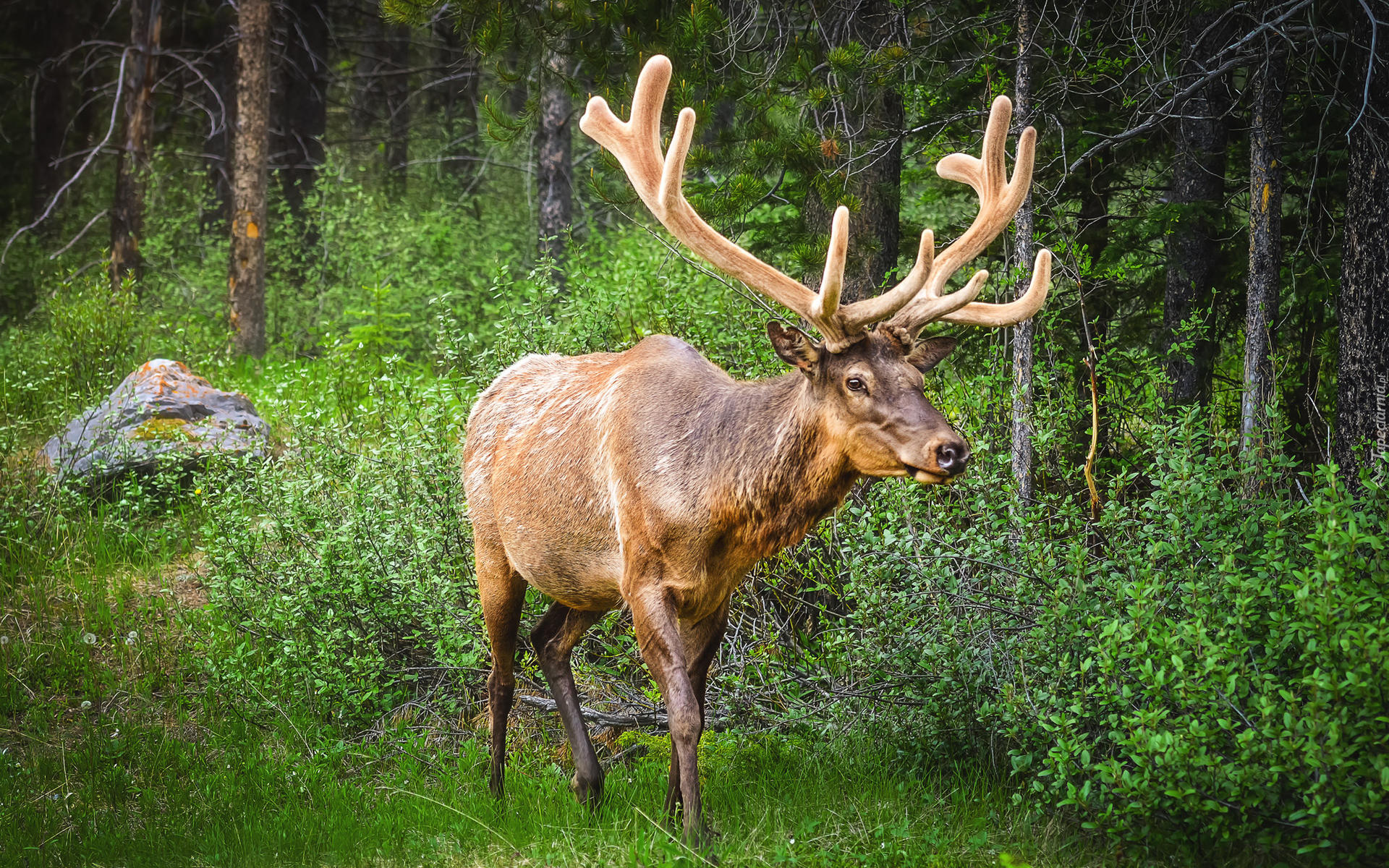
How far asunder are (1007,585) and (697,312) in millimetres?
3021

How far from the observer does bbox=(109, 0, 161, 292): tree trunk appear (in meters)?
15.0

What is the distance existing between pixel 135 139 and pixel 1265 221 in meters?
14.7

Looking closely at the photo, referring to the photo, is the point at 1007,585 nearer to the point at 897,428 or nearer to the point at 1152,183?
the point at 897,428

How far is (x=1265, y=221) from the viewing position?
5883 mm

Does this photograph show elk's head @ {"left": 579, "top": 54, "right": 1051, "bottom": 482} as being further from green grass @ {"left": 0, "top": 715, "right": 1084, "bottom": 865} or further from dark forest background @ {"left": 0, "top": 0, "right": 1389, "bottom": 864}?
green grass @ {"left": 0, "top": 715, "right": 1084, "bottom": 865}

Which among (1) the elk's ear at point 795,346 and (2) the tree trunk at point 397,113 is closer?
(1) the elk's ear at point 795,346

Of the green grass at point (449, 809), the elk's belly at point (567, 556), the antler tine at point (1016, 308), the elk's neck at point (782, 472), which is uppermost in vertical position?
the antler tine at point (1016, 308)

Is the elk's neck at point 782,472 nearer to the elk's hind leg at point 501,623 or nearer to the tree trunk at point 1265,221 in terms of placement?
the elk's hind leg at point 501,623

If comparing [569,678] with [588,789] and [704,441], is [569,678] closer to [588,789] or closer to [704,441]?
A: [588,789]

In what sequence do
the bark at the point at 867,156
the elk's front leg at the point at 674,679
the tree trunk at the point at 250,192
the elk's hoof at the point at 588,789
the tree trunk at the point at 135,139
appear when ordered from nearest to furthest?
the elk's front leg at the point at 674,679 → the elk's hoof at the point at 588,789 → the bark at the point at 867,156 → the tree trunk at the point at 250,192 → the tree trunk at the point at 135,139

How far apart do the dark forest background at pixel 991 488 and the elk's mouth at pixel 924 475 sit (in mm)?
876

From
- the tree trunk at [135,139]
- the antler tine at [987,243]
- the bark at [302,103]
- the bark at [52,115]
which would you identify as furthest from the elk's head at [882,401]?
the bark at [52,115]

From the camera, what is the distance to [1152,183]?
8.65 m

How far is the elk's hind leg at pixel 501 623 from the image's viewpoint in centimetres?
562
